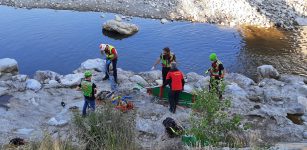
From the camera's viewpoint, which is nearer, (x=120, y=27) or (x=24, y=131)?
(x=24, y=131)

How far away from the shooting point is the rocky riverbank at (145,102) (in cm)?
1270

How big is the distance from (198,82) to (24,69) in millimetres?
7794

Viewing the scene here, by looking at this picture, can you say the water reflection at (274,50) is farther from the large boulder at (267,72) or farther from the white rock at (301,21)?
the white rock at (301,21)

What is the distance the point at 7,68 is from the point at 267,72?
10.9 meters

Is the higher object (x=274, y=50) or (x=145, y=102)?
(x=274, y=50)

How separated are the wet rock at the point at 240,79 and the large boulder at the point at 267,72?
109 cm

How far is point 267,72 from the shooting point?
18266mm

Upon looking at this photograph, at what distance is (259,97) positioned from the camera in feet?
51.4

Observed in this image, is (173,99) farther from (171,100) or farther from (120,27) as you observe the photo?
(120,27)

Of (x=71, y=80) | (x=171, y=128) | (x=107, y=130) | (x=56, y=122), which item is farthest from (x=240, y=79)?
(x=107, y=130)

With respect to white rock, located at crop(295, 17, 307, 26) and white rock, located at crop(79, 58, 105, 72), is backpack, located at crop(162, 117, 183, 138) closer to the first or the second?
white rock, located at crop(79, 58, 105, 72)

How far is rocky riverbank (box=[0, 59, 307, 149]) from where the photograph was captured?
41.7ft

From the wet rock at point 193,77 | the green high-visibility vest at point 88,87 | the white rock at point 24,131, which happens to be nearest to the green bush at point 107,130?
the green high-visibility vest at point 88,87

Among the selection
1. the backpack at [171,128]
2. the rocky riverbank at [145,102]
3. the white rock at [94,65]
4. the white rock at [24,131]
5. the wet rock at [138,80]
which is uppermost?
the backpack at [171,128]
